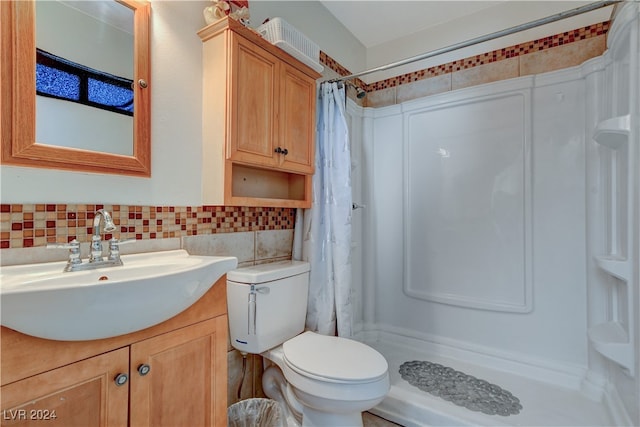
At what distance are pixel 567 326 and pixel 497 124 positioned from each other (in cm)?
132

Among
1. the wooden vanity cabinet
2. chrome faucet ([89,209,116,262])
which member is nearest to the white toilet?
the wooden vanity cabinet

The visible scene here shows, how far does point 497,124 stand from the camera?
203 cm

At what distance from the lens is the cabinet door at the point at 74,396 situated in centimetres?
64

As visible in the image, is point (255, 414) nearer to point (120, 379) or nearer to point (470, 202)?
point (120, 379)

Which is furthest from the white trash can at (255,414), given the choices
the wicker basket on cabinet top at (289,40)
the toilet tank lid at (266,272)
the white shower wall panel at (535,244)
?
the wicker basket on cabinet top at (289,40)

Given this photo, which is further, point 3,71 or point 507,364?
point 507,364

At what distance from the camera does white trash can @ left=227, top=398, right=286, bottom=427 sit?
137 cm

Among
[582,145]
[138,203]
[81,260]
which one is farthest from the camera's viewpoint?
[582,145]

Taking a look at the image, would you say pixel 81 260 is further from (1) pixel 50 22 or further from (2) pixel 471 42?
(2) pixel 471 42

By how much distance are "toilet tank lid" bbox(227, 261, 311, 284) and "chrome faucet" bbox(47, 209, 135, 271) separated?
47cm

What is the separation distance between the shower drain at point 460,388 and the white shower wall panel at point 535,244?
0.30 meters

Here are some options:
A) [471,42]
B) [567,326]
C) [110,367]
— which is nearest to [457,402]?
[567,326]

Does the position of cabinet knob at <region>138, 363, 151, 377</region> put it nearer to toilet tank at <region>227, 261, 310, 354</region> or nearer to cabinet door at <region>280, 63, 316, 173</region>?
toilet tank at <region>227, 261, 310, 354</region>

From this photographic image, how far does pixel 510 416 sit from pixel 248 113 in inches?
75.0
